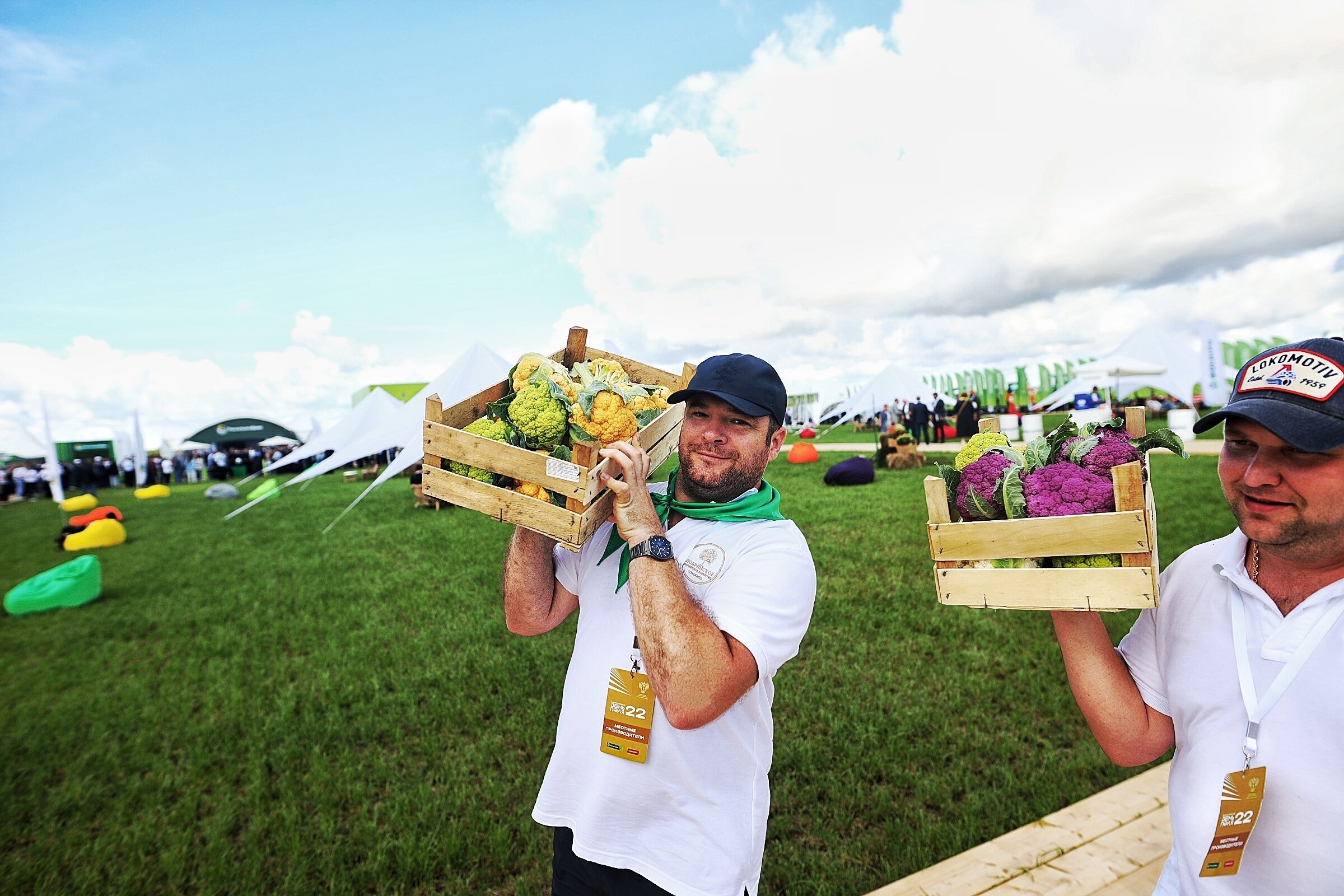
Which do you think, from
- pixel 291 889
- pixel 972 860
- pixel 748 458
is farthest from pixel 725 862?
pixel 291 889

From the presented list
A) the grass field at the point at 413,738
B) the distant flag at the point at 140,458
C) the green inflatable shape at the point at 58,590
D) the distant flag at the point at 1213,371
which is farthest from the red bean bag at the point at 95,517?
the distant flag at the point at 1213,371

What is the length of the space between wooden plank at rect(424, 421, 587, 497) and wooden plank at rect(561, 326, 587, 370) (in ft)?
1.85

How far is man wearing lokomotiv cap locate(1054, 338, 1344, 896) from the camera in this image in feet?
4.65

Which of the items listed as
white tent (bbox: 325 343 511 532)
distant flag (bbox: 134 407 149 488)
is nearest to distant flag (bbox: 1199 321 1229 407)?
white tent (bbox: 325 343 511 532)

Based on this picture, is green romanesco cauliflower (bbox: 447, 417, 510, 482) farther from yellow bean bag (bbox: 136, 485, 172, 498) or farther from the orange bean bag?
yellow bean bag (bbox: 136, 485, 172, 498)

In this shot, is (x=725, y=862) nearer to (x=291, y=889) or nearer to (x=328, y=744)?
(x=291, y=889)

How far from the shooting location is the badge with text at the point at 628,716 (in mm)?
1912

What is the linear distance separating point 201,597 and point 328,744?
5713 millimetres

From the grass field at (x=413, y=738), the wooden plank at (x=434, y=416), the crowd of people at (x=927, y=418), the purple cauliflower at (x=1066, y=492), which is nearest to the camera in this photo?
the purple cauliflower at (x=1066, y=492)

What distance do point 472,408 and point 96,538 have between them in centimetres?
1601

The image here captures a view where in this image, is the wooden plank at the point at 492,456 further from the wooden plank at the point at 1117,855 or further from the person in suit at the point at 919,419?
the person in suit at the point at 919,419

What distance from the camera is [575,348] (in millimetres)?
2617

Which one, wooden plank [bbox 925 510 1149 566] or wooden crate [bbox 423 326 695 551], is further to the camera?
wooden crate [bbox 423 326 695 551]

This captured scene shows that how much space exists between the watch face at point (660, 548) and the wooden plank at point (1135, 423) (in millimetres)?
1473
